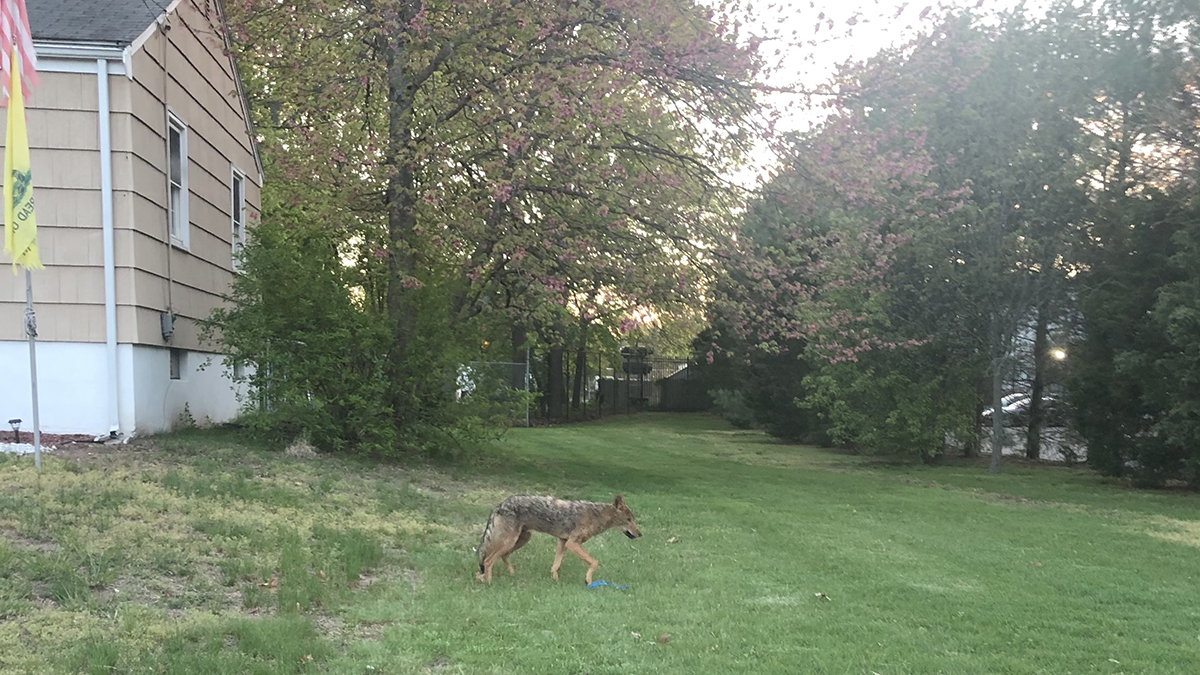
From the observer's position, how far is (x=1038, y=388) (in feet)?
72.8

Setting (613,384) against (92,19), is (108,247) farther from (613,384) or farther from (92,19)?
(613,384)

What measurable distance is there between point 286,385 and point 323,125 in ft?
15.8

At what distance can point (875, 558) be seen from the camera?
8.73 m

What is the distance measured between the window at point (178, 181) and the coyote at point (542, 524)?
7791 mm

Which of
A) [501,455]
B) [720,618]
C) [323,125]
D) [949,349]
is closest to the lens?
[720,618]

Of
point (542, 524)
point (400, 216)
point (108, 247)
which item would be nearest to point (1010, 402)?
point (400, 216)

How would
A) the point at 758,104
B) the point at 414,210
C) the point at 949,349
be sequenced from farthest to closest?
the point at 949,349 → the point at 414,210 → the point at 758,104

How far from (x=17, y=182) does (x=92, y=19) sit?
13.7ft

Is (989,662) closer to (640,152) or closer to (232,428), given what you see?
(640,152)

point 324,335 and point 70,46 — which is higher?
point 70,46

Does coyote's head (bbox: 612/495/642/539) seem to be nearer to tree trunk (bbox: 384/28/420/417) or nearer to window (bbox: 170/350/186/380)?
tree trunk (bbox: 384/28/420/417)

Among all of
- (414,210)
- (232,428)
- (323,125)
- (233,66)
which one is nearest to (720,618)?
(414,210)

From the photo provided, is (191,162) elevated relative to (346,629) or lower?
elevated

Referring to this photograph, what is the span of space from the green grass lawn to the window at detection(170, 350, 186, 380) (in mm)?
1155
